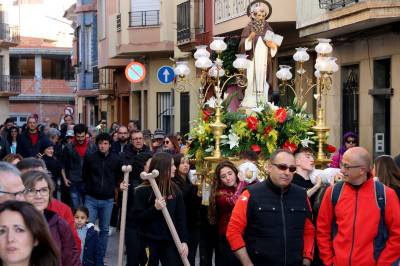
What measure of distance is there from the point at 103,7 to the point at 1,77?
9.96 m

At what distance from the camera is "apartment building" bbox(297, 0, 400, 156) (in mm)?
18438

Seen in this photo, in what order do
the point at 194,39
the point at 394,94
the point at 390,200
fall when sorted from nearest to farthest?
the point at 390,200
the point at 394,94
the point at 194,39

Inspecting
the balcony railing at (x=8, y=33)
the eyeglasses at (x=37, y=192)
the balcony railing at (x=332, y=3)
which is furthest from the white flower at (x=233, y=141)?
the balcony railing at (x=8, y=33)

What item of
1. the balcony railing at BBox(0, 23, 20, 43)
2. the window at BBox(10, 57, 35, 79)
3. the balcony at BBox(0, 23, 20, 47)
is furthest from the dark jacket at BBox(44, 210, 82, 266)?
the window at BBox(10, 57, 35, 79)

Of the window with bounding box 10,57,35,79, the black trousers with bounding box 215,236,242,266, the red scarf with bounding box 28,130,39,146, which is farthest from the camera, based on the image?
the window with bounding box 10,57,35,79

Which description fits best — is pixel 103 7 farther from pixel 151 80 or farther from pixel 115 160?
pixel 115 160

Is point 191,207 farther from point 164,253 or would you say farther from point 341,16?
point 341,16

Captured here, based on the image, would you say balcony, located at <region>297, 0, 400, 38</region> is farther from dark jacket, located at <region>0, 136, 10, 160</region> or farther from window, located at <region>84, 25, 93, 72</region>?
window, located at <region>84, 25, 93, 72</region>

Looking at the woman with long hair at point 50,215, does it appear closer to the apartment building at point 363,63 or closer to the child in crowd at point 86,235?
the child in crowd at point 86,235

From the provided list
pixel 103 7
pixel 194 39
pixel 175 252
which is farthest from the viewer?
pixel 103 7

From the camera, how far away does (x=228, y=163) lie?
1027 cm

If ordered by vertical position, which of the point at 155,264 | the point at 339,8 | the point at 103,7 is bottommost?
the point at 155,264

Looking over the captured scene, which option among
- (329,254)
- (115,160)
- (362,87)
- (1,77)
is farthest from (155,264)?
(1,77)

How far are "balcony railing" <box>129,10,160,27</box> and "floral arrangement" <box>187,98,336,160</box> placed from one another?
2251cm
